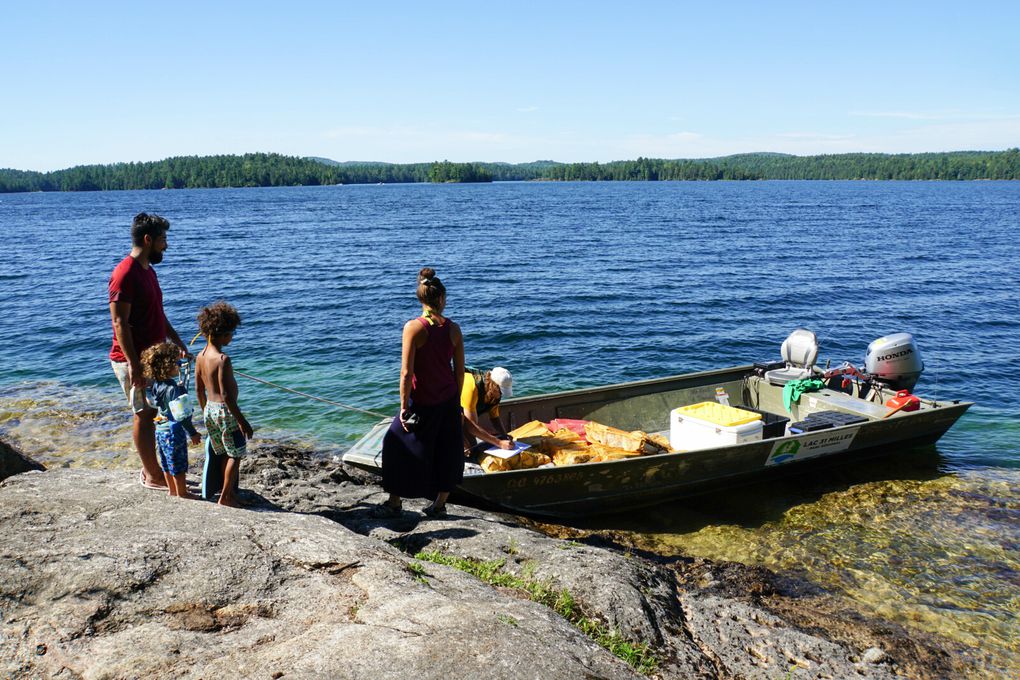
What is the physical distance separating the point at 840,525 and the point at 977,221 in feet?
196

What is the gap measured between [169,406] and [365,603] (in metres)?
2.72

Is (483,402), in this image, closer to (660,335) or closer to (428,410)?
(428,410)

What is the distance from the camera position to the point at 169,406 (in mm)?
6133

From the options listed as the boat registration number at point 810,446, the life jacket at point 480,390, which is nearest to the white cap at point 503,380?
the life jacket at point 480,390

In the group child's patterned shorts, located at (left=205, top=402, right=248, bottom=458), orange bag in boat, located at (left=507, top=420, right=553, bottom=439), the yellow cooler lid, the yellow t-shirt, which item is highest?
child's patterned shorts, located at (left=205, top=402, right=248, bottom=458)


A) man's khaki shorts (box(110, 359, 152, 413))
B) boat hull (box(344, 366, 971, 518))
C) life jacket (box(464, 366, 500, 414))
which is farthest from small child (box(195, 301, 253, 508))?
life jacket (box(464, 366, 500, 414))

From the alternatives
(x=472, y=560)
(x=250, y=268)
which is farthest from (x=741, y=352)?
(x=250, y=268)

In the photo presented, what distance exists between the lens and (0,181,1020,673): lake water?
842 cm

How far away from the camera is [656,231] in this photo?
49688 mm

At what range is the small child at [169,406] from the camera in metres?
6.04

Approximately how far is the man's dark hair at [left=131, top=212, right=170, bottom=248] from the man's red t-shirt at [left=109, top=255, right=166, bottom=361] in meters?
0.17

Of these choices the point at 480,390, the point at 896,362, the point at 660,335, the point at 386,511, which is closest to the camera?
the point at 386,511

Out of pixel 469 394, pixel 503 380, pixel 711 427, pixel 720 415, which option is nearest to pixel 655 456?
pixel 711 427

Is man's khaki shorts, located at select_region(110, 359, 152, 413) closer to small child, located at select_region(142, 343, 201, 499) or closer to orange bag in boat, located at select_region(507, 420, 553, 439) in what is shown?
small child, located at select_region(142, 343, 201, 499)
